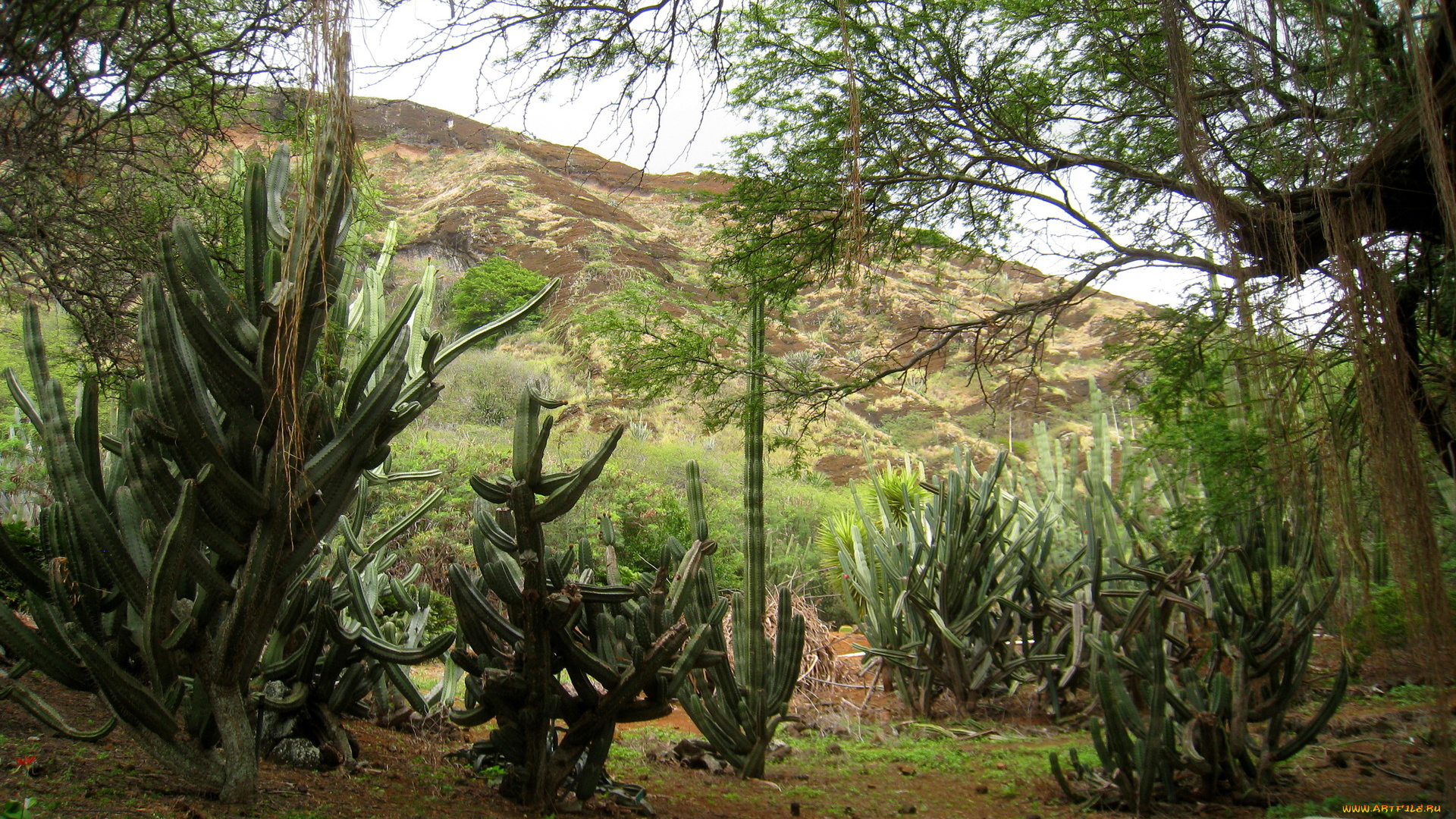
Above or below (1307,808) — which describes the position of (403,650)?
above

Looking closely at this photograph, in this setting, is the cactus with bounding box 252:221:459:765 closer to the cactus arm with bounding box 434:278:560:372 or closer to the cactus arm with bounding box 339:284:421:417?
the cactus arm with bounding box 339:284:421:417

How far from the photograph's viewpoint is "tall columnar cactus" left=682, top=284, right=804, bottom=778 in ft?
→ 15.9

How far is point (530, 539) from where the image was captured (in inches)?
118

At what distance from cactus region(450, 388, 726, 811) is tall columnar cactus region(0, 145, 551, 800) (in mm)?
531

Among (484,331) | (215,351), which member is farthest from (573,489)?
(215,351)

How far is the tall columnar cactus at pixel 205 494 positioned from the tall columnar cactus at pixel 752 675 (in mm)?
2376

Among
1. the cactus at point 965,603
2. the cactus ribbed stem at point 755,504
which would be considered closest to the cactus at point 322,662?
the cactus ribbed stem at point 755,504

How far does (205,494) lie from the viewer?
2.57m

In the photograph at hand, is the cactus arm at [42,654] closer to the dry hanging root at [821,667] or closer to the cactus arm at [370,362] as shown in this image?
the cactus arm at [370,362]

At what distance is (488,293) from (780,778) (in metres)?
25.9

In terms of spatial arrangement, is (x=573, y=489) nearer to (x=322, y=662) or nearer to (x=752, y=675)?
(x=322, y=662)

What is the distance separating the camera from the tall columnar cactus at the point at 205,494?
2543 millimetres

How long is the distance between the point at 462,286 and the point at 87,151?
89.2 ft

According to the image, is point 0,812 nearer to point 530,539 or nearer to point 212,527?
point 212,527
